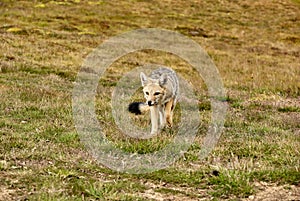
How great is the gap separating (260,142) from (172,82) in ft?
11.6

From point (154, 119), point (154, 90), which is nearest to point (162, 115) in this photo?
point (154, 119)

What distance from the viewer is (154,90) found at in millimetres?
12992

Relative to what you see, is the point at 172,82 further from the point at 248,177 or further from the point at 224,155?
the point at 248,177

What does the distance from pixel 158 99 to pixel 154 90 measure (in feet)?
0.97

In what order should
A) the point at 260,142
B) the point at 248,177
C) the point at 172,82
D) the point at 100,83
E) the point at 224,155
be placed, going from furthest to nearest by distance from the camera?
1. the point at 100,83
2. the point at 172,82
3. the point at 260,142
4. the point at 224,155
5. the point at 248,177

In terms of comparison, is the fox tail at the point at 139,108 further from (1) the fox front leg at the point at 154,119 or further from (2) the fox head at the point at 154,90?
(2) the fox head at the point at 154,90

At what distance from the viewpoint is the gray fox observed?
13.0 m

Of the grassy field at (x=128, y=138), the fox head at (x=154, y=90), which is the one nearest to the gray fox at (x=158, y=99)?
the fox head at (x=154, y=90)

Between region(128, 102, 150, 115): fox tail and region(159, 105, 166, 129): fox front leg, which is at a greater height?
region(128, 102, 150, 115): fox tail

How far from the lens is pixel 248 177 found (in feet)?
28.7

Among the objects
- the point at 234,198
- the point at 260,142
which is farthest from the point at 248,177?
the point at 260,142

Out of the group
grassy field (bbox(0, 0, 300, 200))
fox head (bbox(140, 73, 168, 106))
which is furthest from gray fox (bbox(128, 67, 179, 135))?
grassy field (bbox(0, 0, 300, 200))

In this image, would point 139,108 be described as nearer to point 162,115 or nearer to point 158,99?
point 162,115

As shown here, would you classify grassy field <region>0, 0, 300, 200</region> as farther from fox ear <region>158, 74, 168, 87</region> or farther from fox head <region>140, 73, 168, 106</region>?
fox ear <region>158, 74, 168, 87</region>
